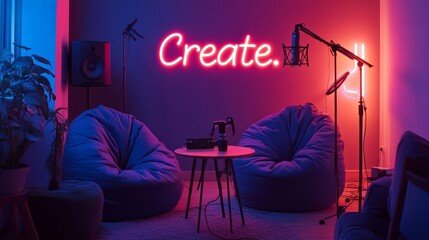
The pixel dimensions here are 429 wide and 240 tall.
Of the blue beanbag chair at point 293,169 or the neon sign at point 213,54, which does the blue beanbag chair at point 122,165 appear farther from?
the neon sign at point 213,54

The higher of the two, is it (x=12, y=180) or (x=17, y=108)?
(x=17, y=108)

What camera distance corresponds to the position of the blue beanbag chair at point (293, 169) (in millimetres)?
4191

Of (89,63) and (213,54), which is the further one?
(213,54)

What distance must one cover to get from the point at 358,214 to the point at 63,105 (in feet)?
10.8

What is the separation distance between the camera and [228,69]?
5.82 m

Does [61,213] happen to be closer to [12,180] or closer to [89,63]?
[12,180]

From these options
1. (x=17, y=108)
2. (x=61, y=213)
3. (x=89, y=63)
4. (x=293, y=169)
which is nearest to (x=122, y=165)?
(x=89, y=63)

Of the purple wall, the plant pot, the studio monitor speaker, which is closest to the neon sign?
the purple wall

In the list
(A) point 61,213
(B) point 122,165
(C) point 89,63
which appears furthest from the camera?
(C) point 89,63

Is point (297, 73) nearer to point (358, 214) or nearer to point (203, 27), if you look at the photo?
point (203, 27)

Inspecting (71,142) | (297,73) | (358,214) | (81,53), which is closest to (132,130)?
(71,142)

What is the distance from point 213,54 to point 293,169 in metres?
2.16

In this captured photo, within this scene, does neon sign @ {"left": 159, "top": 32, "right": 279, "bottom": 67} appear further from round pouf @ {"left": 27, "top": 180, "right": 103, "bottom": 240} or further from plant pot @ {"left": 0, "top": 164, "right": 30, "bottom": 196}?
plant pot @ {"left": 0, "top": 164, "right": 30, "bottom": 196}

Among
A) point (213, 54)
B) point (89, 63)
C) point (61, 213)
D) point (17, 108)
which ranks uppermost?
point (213, 54)
